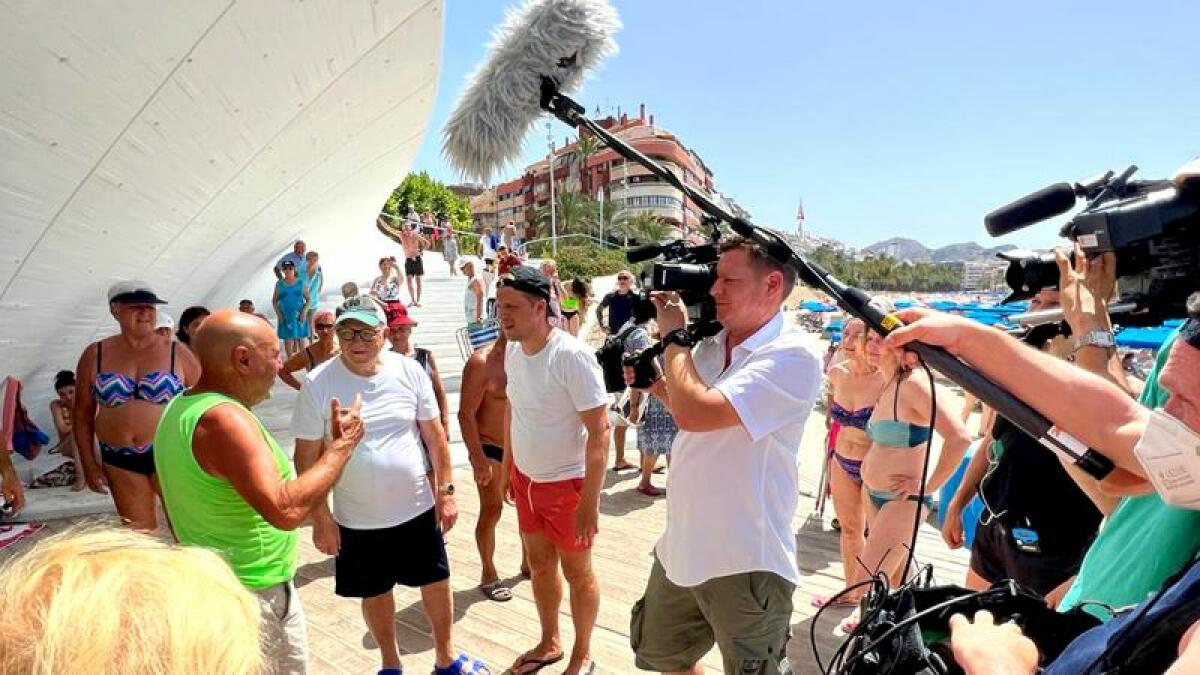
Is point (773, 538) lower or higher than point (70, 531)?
lower

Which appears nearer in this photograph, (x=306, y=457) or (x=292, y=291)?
(x=306, y=457)

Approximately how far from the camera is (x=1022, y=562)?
2.25 metres

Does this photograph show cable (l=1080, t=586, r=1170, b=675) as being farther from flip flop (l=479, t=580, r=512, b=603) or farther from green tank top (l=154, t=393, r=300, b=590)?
flip flop (l=479, t=580, r=512, b=603)

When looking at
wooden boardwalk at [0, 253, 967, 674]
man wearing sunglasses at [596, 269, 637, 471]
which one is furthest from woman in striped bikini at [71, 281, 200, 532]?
man wearing sunglasses at [596, 269, 637, 471]

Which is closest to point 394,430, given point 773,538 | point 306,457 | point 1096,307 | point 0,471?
point 306,457

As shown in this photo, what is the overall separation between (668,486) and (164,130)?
5.41m

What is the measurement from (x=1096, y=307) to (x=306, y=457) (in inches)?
106

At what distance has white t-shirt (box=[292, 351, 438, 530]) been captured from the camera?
101 inches

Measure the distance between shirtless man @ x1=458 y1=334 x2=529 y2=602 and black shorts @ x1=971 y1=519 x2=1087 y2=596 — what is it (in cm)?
235

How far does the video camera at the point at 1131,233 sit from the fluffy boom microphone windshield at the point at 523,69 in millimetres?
1336

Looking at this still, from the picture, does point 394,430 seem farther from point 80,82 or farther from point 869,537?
point 80,82

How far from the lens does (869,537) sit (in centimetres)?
293

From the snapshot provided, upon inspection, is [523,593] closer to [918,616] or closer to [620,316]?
[918,616]

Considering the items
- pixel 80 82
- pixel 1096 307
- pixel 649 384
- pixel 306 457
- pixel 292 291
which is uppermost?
pixel 80 82
